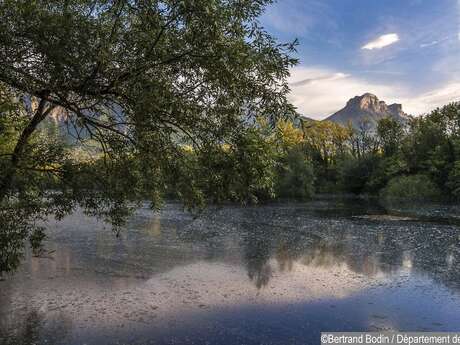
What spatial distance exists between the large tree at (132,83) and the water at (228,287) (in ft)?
8.04

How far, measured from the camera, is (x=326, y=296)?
17312 mm

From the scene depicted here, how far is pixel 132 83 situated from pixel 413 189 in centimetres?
7841

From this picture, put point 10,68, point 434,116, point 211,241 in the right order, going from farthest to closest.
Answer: point 434,116, point 211,241, point 10,68

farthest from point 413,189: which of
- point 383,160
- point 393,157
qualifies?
point 383,160

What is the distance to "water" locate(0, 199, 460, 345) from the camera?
1356 cm

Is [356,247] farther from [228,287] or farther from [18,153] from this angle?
[18,153]

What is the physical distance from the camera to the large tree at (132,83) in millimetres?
7750

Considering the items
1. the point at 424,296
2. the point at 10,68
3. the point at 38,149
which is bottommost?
the point at 424,296

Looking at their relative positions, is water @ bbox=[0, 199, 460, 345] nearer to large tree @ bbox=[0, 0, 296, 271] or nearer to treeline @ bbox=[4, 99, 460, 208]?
treeline @ bbox=[4, 99, 460, 208]

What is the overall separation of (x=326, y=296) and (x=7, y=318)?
11186 mm

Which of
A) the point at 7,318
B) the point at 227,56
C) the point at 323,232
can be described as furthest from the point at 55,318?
the point at 323,232

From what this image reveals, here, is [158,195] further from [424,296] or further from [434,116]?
[434,116]

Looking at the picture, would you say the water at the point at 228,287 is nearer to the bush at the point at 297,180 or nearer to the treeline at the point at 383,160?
the treeline at the point at 383,160

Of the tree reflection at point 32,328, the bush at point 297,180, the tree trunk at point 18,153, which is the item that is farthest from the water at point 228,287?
the bush at point 297,180
